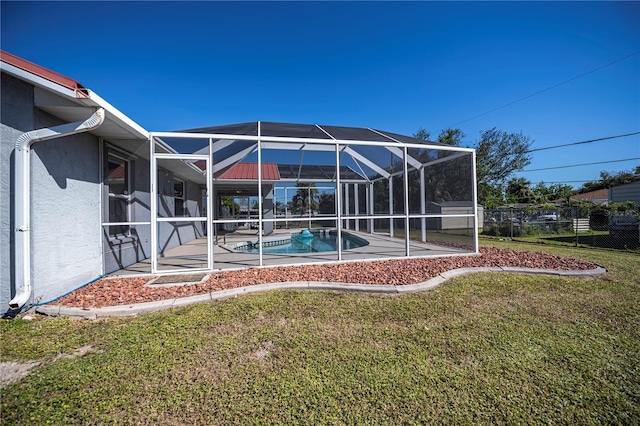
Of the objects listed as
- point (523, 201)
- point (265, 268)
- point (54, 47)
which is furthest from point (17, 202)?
point (523, 201)

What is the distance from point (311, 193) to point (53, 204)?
11600mm

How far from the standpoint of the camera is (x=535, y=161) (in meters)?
24.4

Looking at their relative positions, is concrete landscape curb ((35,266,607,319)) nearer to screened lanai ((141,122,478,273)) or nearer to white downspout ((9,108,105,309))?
white downspout ((9,108,105,309))

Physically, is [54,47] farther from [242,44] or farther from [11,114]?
[11,114]

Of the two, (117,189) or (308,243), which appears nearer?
(117,189)

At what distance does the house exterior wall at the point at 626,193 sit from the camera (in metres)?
17.6

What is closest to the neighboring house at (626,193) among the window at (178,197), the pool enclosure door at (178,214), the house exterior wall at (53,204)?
the pool enclosure door at (178,214)

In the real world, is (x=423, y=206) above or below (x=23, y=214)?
above

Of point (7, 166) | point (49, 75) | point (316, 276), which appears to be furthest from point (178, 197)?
point (316, 276)

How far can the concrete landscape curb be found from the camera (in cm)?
324

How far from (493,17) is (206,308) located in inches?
497

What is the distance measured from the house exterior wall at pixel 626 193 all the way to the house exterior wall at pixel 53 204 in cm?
2711

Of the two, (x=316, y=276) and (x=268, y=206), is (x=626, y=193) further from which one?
(x=316, y=276)

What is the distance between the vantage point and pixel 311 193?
1477 centimetres
